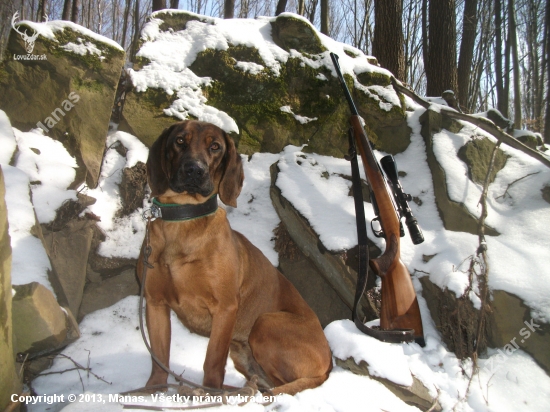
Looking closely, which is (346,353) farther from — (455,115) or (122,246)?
(455,115)

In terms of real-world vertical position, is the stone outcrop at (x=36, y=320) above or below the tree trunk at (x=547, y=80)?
below

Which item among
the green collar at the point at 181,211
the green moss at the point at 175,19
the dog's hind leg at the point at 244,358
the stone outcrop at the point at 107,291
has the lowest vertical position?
the dog's hind leg at the point at 244,358

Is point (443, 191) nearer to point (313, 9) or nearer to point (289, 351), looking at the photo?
point (289, 351)

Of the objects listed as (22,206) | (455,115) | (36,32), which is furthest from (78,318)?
(455,115)

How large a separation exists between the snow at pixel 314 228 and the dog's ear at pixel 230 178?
1.43 metres

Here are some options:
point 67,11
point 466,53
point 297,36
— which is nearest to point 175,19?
point 297,36

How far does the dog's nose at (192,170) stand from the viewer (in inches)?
105

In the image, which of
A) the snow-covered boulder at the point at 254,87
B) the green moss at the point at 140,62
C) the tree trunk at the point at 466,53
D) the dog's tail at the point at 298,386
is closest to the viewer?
the dog's tail at the point at 298,386

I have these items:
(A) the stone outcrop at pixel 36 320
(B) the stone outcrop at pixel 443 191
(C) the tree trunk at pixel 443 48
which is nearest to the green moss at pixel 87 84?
(A) the stone outcrop at pixel 36 320

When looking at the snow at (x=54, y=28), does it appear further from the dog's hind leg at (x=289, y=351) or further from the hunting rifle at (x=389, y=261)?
the dog's hind leg at (x=289, y=351)

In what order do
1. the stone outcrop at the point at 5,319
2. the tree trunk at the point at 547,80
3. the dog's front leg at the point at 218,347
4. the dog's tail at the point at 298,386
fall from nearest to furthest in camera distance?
1. the stone outcrop at the point at 5,319
2. the dog's tail at the point at 298,386
3. the dog's front leg at the point at 218,347
4. the tree trunk at the point at 547,80

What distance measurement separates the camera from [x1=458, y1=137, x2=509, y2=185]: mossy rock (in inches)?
199

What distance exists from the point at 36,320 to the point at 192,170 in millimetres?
1541

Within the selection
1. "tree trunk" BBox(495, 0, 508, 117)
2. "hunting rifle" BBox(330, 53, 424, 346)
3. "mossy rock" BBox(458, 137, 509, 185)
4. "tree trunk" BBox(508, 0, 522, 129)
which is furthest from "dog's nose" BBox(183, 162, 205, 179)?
"tree trunk" BBox(495, 0, 508, 117)
